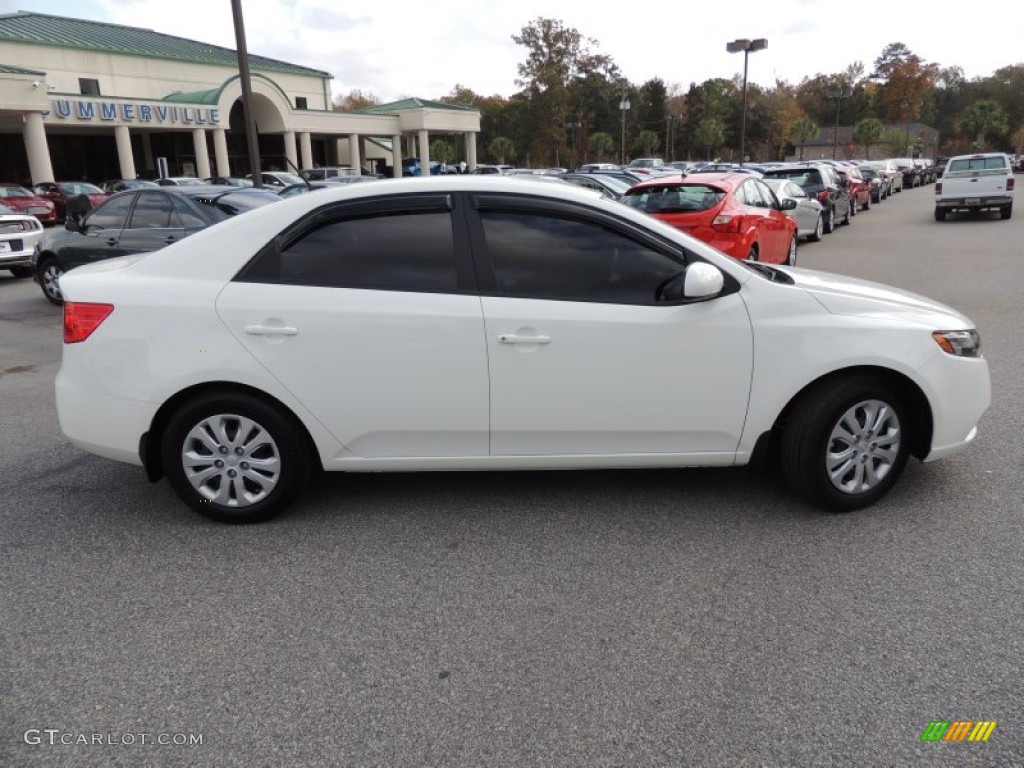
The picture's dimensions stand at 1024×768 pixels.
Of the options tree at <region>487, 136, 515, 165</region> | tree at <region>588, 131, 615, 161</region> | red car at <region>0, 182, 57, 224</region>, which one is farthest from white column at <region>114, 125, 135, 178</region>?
tree at <region>588, 131, 615, 161</region>

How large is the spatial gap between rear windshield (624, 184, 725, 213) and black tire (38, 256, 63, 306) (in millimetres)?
7870

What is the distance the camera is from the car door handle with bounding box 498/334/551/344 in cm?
365

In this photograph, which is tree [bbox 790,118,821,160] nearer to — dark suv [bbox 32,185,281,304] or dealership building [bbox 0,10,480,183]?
dealership building [bbox 0,10,480,183]

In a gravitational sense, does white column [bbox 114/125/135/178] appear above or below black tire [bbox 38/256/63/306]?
above

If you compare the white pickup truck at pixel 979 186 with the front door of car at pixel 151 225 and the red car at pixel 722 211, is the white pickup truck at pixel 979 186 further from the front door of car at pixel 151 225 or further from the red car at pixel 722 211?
the front door of car at pixel 151 225

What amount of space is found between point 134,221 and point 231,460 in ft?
23.8

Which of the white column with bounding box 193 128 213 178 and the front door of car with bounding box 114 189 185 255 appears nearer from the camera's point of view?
the front door of car with bounding box 114 189 185 255

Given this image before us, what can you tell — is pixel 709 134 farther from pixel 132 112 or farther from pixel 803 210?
pixel 803 210

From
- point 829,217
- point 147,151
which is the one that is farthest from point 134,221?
point 147,151

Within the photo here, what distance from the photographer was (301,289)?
12.3ft

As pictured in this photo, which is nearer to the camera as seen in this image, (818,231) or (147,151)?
(818,231)

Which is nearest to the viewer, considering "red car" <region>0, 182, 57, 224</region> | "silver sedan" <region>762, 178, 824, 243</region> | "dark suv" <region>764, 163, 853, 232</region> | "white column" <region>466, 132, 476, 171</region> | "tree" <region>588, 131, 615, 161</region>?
"silver sedan" <region>762, 178, 824, 243</region>

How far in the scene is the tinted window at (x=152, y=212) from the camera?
383 inches

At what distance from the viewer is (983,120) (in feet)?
315
